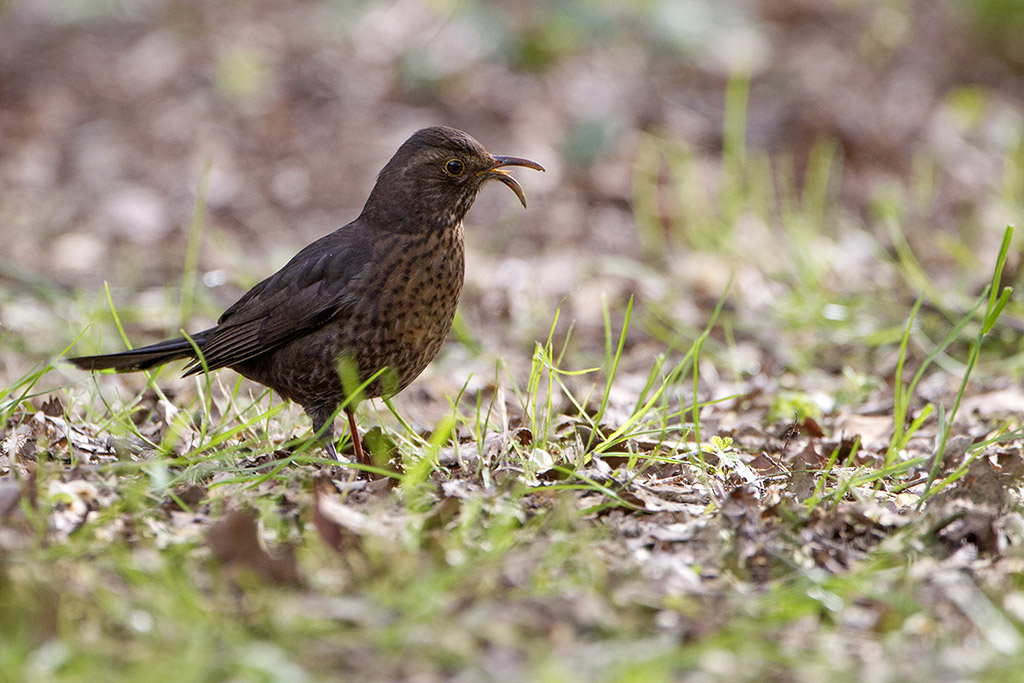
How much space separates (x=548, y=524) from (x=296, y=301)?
5.10 feet

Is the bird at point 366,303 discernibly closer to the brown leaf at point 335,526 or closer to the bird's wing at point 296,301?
the bird's wing at point 296,301

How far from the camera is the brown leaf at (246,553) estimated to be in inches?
107

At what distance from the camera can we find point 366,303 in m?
3.93

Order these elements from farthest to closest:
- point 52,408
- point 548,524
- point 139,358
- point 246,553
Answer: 1. point 139,358
2. point 52,408
3. point 548,524
4. point 246,553

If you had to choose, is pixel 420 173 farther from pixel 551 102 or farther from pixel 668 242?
pixel 551 102

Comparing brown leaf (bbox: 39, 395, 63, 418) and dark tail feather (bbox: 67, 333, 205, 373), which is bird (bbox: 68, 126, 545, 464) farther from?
brown leaf (bbox: 39, 395, 63, 418)

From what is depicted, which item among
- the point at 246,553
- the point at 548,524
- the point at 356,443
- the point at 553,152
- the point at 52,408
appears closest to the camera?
the point at 246,553

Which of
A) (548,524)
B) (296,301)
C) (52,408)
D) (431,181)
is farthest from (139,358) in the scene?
(548,524)

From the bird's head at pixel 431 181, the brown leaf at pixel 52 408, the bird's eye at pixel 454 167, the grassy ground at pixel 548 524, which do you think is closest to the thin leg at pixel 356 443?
the grassy ground at pixel 548 524

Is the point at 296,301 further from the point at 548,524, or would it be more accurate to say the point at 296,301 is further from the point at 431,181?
the point at 548,524

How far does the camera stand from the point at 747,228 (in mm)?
6938

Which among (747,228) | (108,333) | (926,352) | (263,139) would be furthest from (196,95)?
(926,352)

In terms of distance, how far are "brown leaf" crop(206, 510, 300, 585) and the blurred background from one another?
2345 millimetres

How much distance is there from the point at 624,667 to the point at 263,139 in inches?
263
